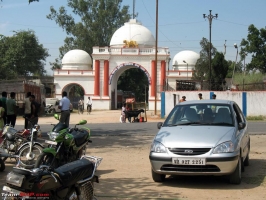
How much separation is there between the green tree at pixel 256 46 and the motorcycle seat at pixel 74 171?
4768 cm

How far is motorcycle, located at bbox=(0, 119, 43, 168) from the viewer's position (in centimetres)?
928

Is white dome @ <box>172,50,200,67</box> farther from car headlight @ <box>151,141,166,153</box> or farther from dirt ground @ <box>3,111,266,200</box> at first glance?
car headlight @ <box>151,141,166,153</box>

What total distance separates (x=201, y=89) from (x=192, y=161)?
83.8 ft

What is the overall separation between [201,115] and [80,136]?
2406 mm

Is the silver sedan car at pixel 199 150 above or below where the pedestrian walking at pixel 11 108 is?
below

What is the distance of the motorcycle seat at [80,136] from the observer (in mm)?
8203

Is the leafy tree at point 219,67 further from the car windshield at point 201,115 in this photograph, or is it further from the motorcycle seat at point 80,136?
the motorcycle seat at point 80,136

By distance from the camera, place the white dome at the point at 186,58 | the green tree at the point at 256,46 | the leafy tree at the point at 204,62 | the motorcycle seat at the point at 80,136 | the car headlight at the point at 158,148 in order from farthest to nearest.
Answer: the white dome at the point at 186,58 < the green tree at the point at 256,46 < the leafy tree at the point at 204,62 < the motorcycle seat at the point at 80,136 < the car headlight at the point at 158,148

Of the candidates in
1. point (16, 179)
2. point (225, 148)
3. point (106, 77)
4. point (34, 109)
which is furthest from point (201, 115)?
point (106, 77)

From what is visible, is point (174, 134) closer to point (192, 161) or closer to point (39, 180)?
point (192, 161)

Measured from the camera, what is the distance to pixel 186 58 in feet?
190

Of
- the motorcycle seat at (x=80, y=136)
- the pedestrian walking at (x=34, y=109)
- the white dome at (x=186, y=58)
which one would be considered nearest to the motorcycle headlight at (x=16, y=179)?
→ the motorcycle seat at (x=80, y=136)

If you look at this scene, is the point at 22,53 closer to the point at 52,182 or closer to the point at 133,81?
the point at 133,81

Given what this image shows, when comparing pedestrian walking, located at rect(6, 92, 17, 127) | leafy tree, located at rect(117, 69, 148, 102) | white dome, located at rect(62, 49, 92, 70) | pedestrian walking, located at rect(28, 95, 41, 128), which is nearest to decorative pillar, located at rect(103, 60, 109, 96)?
white dome, located at rect(62, 49, 92, 70)
